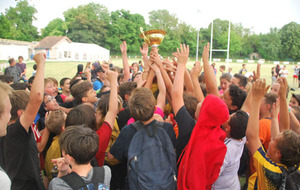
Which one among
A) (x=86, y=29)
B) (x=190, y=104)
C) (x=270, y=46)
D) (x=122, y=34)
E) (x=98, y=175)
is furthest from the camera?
(x=270, y=46)

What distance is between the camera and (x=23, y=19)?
7506 cm

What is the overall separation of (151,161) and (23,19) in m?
89.9

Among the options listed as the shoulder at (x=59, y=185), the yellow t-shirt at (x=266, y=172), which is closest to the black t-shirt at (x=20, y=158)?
the shoulder at (x=59, y=185)

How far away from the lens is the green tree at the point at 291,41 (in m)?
68.6

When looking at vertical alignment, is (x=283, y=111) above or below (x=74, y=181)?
above

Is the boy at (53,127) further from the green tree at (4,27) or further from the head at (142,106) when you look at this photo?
the green tree at (4,27)

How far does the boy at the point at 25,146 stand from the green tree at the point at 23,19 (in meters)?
79.7

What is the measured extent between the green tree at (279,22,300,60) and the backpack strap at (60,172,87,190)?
8240 cm

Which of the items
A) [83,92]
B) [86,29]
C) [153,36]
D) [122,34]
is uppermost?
[86,29]

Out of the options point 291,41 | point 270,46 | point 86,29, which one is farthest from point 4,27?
point 291,41

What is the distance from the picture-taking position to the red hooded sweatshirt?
192 centimetres

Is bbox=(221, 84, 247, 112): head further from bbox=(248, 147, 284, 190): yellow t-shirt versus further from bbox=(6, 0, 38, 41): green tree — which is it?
bbox=(6, 0, 38, 41): green tree

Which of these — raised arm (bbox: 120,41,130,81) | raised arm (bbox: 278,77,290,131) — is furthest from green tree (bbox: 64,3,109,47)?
raised arm (bbox: 278,77,290,131)

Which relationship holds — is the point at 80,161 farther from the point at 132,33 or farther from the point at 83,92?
the point at 132,33
